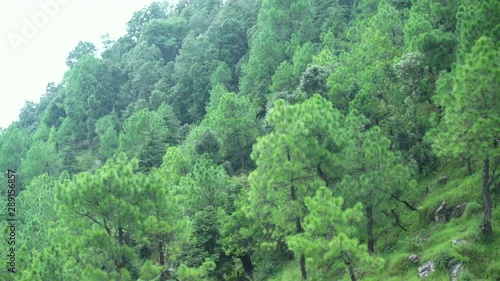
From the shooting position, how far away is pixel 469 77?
767 inches

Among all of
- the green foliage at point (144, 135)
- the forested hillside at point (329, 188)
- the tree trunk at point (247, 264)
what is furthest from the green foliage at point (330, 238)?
the green foliage at point (144, 135)

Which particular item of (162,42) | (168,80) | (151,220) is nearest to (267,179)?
(151,220)

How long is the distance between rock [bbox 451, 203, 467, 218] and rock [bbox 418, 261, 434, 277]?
13.7ft

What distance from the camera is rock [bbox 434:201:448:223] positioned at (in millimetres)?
24716

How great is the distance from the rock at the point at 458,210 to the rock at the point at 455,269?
456 centimetres

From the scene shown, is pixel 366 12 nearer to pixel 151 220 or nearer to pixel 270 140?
pixel 270 140

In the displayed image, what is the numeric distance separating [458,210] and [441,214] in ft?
3.40

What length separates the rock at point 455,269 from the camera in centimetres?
1953

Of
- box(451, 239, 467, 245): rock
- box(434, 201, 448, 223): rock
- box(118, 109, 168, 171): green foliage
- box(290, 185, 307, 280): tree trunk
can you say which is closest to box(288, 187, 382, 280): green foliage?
box(451, 239, 467, 245): rock

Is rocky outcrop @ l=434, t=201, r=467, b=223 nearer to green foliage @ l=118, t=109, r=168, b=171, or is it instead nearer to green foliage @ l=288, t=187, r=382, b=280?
green foliage @ l=288, t=187, r=382, b=280

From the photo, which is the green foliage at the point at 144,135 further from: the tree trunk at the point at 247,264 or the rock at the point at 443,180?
the rock at the point at 443,180

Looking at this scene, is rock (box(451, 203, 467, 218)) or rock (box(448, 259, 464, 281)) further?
rock (box(451, 203, 467, 218))

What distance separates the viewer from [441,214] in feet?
82.2

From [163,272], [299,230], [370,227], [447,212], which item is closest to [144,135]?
[163,272]
